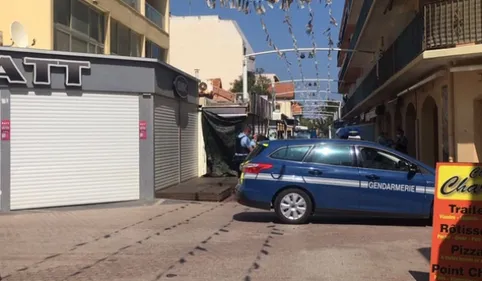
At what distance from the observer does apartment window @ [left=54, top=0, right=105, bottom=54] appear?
53.5 feet

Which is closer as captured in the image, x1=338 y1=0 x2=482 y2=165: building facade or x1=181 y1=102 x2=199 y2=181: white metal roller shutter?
x1=338 y1=0 x2=482 y2=165: building facade

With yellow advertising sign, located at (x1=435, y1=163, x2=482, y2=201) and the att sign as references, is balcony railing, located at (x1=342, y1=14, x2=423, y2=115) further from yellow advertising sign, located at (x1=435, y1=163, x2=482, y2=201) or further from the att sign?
yellow advertising sign, located at (x1=435, y1=163, x2=482, y2=201)

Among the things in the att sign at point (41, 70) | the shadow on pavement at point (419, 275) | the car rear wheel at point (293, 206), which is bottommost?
the shadow on pavement at point (419, 275)

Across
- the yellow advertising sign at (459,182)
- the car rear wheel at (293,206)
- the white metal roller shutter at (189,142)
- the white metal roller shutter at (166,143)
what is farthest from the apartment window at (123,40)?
the yellow advertising sign at (459,182)

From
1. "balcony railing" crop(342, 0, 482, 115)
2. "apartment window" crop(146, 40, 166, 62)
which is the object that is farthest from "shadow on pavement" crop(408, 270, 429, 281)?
"apartment window" crop(146, 40, 166, 62)

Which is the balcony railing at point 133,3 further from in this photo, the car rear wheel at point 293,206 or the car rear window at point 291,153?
the car rear wheel at point 293,206

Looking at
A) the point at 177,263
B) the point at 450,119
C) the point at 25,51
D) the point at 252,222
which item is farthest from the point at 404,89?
the point at 177,263

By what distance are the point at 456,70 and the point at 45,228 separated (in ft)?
A: 32.3

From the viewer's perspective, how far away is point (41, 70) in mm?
13961

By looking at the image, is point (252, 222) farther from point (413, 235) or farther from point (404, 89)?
point (404, 89)

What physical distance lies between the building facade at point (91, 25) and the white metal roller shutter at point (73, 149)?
2.16 metres

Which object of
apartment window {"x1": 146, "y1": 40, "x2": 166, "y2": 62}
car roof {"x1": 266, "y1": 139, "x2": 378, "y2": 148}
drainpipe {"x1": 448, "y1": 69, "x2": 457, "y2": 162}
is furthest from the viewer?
apartment window {"x1": 146, "y1": 40, "x2": 166, "y2": 62}

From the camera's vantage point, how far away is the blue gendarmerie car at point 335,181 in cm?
1136

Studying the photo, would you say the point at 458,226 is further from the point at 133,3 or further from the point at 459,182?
the point at 133,3
